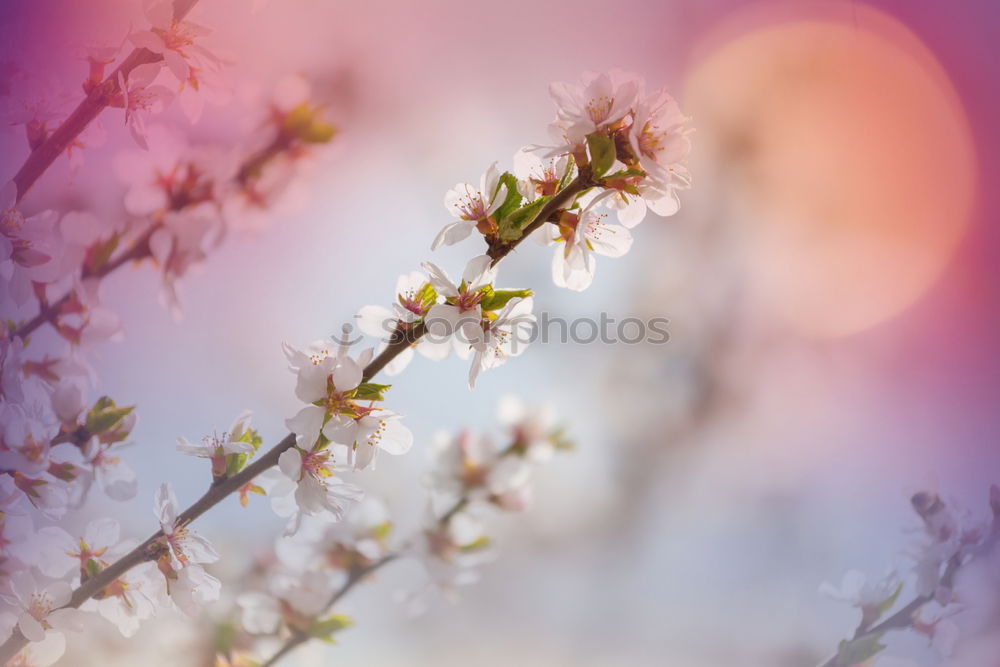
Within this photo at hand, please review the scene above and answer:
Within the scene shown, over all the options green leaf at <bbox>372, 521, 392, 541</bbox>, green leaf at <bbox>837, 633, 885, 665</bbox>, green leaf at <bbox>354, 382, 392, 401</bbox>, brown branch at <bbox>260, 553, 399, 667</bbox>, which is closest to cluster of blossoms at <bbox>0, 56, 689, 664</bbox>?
green leaf at <bbox>354, 382, 392, 401</bbox>

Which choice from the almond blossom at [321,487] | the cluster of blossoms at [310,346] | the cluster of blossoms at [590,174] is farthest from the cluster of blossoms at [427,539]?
the cluster of blossoms at [590,174]

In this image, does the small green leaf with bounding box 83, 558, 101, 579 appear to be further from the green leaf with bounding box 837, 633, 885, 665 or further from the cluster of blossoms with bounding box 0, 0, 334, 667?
the green leaf with bounding box 837, 633, 885, 665

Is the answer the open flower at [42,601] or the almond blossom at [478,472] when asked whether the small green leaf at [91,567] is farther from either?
the almond blossom at [478,472]

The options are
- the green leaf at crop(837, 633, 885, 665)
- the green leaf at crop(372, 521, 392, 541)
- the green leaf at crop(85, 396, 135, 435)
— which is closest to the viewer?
the green leaf at crop(85, 396, 135, 435)

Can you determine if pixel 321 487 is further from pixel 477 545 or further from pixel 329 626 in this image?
pixel 477 545

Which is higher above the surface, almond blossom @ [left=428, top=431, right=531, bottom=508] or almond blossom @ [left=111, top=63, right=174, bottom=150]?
almond blossom @ [left=111, top=63, right=174, bottom=150]

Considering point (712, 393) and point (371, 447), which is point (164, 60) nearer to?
point (371, 447)

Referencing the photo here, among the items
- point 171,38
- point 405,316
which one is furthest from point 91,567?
point 171,38
